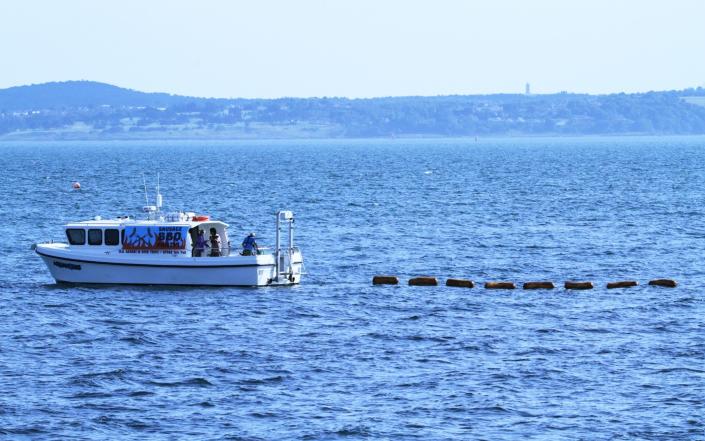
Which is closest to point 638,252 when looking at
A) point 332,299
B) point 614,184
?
point 332,299

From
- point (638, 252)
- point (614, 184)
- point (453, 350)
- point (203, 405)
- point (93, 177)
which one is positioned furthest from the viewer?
point (93, 177)

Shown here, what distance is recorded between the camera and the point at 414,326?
52719mm

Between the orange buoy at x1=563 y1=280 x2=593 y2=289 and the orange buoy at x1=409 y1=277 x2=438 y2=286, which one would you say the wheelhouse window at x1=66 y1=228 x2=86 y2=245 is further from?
the orange buoy at x1=563 y1=280 x2=593 y2=289

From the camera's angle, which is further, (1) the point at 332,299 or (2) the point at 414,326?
(1) the point at 332,299

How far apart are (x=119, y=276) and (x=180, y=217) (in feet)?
12.6

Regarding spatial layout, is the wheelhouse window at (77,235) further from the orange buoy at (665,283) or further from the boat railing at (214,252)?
the orange buoy at (665,283)

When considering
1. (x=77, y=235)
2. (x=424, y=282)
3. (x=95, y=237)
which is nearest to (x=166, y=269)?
(x=95, y=237)

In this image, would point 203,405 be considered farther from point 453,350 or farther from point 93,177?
point 93,177

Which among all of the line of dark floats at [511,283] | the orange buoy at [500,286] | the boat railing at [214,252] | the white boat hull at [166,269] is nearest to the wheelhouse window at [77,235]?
the white boat hull at [166,269]

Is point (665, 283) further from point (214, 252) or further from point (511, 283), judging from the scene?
point (214, 252)

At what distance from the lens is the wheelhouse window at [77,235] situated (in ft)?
203

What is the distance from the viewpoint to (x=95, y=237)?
202ft

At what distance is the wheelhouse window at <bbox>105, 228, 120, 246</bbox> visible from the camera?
61344 millimetres

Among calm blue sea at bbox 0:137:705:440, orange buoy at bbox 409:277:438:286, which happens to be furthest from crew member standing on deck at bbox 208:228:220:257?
orange buoy at bbox 409:277:438:286
